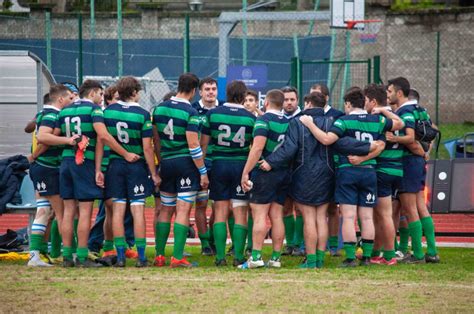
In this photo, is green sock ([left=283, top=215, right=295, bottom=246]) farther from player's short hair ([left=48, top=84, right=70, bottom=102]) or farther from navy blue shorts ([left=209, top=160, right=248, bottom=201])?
player's short hair ([left=48, top=84, right=70, bottom=102])

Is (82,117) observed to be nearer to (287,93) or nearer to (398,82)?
(287,93)

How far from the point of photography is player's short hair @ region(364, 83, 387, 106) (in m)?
12.4

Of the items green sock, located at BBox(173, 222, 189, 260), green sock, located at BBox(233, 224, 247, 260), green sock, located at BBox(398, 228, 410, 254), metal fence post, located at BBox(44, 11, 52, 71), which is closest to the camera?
green sock, located at BBox(173, 222, 189, 260)

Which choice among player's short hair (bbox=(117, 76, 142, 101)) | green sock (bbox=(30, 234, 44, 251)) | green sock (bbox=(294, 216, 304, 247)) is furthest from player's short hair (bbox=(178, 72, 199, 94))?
green sock (bbox=(294, 216, 304, 247))

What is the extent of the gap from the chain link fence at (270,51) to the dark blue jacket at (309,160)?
35.0ft

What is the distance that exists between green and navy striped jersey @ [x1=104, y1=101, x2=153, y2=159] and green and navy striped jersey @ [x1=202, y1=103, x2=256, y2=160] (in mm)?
739

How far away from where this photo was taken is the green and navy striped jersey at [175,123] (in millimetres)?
12148

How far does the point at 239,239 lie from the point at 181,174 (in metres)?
1.01

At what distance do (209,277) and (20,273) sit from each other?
2.10m

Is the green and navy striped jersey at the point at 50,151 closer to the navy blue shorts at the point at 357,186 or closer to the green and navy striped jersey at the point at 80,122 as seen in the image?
the green and navy striped jersey at the point at 80,122

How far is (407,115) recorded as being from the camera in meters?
12.6

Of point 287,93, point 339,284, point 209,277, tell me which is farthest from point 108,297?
point 287,93

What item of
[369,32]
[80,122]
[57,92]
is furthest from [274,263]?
[369,32]

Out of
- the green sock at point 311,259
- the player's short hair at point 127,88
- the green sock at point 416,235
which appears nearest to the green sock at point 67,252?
the player's short hair at point 127,88
